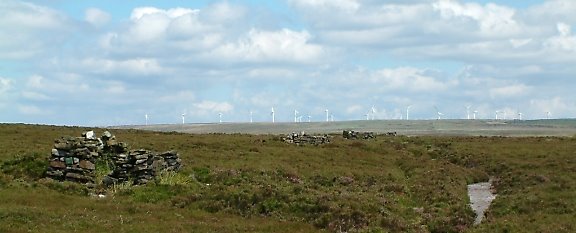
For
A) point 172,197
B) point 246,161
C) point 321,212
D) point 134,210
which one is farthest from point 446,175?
point 134,210

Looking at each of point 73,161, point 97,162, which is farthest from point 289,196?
point 97,162

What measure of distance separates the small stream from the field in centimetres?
57

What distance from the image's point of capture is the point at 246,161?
5272 cm

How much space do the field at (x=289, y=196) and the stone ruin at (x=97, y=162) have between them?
4.59 ft

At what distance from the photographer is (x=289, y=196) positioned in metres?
37.7

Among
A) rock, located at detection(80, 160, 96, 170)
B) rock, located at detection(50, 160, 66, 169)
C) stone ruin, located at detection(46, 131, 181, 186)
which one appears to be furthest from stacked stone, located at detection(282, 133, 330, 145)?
rock, located at detection(50, 160, 66, 169)

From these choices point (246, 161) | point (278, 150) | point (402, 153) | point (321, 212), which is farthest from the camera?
point (402, 153)

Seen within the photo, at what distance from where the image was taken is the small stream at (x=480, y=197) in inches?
1511

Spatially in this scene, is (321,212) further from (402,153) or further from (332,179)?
(402,153)

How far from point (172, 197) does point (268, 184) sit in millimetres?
7160

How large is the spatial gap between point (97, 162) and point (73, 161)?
288 centimetres

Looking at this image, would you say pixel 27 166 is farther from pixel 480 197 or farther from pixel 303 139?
pixel 303 139

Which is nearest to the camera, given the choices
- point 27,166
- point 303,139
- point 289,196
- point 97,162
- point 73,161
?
point 289,196

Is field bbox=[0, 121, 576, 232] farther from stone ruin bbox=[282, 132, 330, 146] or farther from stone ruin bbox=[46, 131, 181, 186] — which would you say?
stone ruin bbox=[282, 132, 330, 146]
